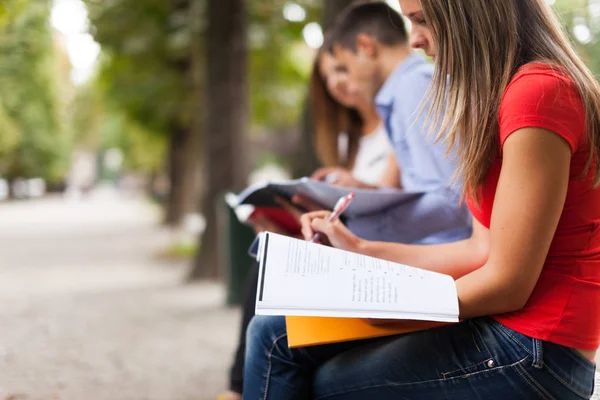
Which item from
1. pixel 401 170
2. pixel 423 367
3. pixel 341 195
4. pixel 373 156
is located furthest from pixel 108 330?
pixel 423 367

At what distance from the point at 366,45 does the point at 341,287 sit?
1749 mm

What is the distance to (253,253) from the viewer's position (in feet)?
7.16

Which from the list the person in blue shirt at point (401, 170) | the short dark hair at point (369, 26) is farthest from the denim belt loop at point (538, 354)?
the short dark hair at point (369, 26)

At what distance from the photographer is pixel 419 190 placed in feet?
7.92

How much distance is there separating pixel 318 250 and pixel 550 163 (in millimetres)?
576

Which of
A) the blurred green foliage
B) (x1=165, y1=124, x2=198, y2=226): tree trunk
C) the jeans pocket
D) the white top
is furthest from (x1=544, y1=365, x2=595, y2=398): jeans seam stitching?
(x1=165, y1=124, x2=198, y2=226): tree trunk

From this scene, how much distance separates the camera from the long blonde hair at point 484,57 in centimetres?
164

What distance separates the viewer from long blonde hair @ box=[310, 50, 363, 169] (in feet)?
11.8

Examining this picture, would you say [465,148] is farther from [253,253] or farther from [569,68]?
[253,253]

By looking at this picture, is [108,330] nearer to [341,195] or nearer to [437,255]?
[341,195]

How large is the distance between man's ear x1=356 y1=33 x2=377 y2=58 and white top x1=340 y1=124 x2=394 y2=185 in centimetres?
37

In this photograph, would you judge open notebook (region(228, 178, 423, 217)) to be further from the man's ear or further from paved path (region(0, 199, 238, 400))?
paved path (region(0, 199, 238, 400))

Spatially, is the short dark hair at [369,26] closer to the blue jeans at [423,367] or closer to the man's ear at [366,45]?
the man's ear at [366,45]

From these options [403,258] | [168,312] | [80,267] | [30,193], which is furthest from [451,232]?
[30,193]
